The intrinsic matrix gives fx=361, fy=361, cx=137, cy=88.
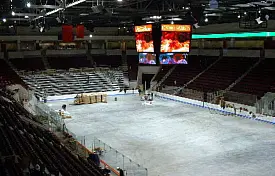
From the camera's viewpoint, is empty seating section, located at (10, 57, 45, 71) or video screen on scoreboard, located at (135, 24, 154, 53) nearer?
video screen on scoreboard, located at (135, 24, 154, 53)

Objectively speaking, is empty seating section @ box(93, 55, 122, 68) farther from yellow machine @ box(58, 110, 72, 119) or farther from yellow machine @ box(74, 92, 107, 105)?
yellow machine @ box(58, 110, 72, 119)

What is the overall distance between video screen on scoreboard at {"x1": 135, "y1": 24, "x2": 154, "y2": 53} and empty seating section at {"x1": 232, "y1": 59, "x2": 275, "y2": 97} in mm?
12264

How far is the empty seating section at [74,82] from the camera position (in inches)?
1558

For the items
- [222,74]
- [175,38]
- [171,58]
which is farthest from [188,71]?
[175,38]

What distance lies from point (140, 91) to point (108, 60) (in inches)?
379

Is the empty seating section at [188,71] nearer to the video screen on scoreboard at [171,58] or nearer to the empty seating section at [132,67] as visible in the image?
the empty seating section at [132,67]

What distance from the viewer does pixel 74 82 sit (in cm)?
4219

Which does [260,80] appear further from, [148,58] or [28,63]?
[28,63]

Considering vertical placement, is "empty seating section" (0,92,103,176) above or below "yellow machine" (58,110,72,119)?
above

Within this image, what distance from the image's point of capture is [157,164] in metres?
15.2

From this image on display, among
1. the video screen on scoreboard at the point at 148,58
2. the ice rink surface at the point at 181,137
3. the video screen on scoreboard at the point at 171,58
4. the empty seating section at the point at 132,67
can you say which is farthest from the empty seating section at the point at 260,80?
the empty seating section at the point at 132,67

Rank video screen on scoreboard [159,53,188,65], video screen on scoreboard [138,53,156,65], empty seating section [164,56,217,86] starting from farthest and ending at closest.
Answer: empty seating section [164,56,217,86] → video screen on scoreboard [138,53,156,65] → video screen on scoreboard [159,53,188,65]

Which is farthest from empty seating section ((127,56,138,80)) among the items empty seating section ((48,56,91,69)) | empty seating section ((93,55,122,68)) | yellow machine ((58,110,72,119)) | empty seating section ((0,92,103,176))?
empty seating section ((0,92,103,176))

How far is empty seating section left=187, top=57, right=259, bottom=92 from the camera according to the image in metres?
35.3
